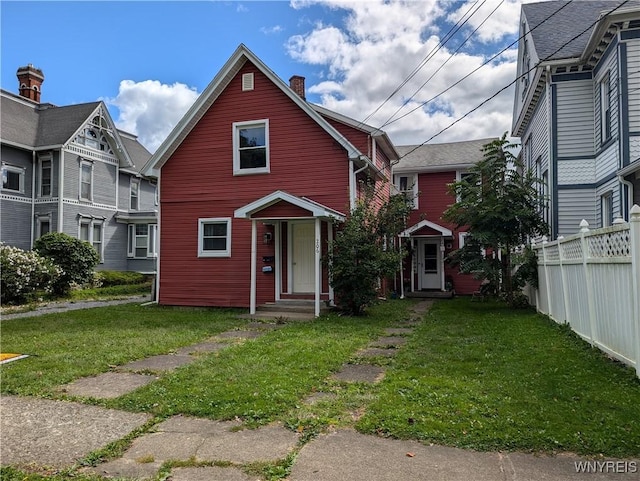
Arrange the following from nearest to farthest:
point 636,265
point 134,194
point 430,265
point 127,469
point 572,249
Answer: point 127,469
point 636,265
point 572,249
point 430,265
point 134,194

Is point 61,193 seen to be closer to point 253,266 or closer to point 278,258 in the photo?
point 278,258

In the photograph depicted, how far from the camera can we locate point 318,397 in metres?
4.91

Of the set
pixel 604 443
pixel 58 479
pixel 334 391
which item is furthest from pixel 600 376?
pixel 58 479

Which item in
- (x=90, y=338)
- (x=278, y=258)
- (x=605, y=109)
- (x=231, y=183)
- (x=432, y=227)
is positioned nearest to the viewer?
(x=90, y=338)

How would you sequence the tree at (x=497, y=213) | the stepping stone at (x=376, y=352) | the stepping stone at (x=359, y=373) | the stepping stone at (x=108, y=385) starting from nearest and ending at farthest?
the stepping stone at (x=108, y=385) → the stepping stone at (x=359, y=373) → the stepping stone at (x=376, y=352) → the tree at (x=497, y=213)

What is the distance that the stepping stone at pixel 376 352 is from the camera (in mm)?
7027

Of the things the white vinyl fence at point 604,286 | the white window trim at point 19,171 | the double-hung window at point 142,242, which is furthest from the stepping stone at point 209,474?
the double-hung window at point 142,242

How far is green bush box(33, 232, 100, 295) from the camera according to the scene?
17.4m

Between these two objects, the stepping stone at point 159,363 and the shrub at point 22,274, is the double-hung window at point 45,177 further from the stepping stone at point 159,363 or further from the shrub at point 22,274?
the stepping stone at point 159,363

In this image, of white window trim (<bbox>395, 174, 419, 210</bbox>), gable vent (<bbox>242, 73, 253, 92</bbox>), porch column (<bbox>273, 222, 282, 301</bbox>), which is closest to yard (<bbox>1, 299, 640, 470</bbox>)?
porch column (<bbox>273, 222, 282, 301</bbox>)

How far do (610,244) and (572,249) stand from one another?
1881 millimetres

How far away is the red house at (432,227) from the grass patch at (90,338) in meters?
9.31

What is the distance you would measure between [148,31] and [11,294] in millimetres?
9884

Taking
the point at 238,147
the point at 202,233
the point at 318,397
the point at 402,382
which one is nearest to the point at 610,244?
the point at 402,382
